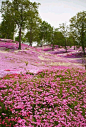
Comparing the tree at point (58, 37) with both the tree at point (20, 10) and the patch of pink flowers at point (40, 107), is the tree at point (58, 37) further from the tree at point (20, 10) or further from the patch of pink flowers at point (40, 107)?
the patch of pink flowers at point (40, 107)

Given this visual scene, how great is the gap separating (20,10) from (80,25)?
25730 millimetres

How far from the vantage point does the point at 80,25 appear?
155 ft

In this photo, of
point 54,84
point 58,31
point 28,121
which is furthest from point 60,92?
point 58,31

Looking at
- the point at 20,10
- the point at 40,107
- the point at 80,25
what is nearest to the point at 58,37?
the point at 80,25

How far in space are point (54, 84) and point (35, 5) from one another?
Answer: 30521 millimetres

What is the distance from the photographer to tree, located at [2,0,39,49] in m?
31.5

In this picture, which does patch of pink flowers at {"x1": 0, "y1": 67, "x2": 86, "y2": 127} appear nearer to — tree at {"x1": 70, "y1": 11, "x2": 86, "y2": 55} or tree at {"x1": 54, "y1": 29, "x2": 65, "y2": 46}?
tree at {"x1": 70, "y1": 11, "x2": 86, "y2": 55}

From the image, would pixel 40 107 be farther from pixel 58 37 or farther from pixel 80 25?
pixel 58 37

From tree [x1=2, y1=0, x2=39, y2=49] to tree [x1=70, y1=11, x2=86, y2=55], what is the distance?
2070cm

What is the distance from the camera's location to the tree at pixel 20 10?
1240 inches

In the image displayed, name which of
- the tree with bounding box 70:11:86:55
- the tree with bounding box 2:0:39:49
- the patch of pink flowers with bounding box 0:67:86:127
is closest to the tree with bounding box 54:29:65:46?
the tree with bounding box 70:11:86:55

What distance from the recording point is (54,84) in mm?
9086

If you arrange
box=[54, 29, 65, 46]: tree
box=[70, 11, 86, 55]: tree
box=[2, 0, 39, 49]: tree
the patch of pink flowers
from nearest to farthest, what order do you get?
the patch of pink flowers → box=[2, 0, 39, 49]: tree → box=[70, 11, 86, 55]: tree → box=[54, 29, 65, 46]: tree

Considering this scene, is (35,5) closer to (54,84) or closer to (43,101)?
(54,84)
